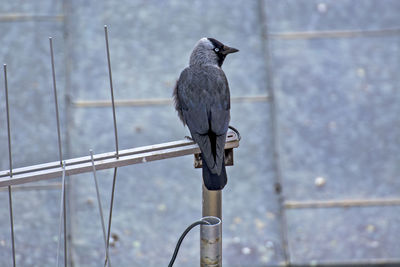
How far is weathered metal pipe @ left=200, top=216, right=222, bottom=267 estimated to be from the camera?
7.07 ft

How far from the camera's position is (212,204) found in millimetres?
2246

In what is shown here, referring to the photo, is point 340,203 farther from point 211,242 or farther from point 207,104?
point 211,242

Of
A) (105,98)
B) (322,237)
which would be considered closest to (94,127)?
(105,98)

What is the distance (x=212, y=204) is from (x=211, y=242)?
0.48 feet

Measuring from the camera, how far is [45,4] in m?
5.46

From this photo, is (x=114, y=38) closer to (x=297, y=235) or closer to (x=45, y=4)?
(x=45, y=4)

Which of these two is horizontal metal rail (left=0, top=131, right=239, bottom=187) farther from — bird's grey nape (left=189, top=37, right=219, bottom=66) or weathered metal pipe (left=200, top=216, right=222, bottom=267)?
bird's grey nape (left=189, top=37, right=219, bottom=66)

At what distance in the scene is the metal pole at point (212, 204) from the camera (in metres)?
2.23

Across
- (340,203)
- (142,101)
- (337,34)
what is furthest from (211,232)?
(337,34)

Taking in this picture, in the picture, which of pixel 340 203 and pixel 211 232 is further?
pixel 340 203

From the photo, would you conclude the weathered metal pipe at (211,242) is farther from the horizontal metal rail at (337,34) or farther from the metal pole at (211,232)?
the horizontal metal rail at (337,34)

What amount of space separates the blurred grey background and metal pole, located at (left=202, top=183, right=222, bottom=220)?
68.2 inches

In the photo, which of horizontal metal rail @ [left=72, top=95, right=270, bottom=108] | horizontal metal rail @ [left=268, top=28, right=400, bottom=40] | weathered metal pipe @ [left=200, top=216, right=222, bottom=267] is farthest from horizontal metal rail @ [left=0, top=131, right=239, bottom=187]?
horizontal metal rail @ [left=268, top=28, right=400, bottom=40]

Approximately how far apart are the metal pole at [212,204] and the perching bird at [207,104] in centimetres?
5
